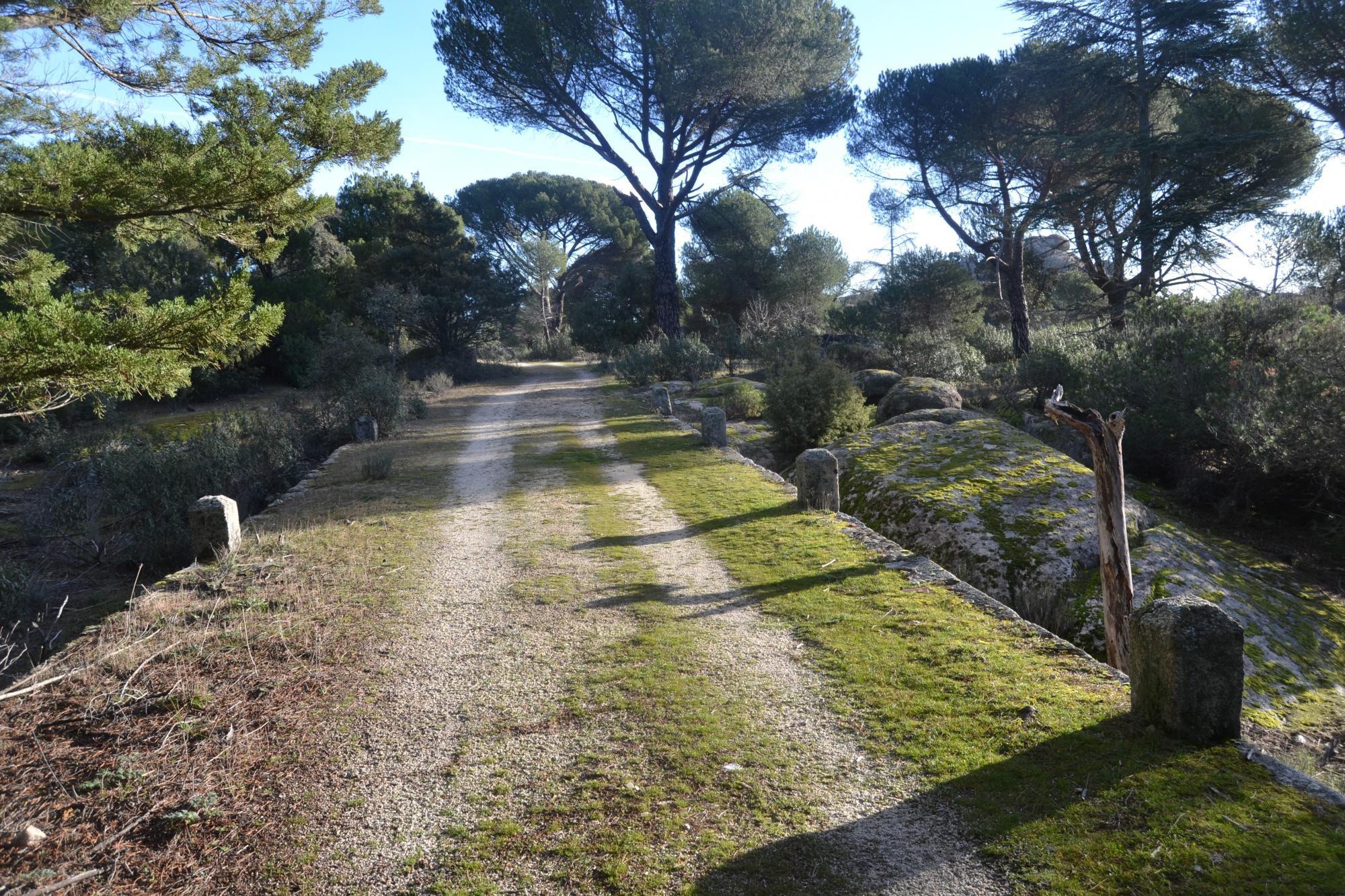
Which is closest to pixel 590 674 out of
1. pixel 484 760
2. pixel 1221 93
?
pixel 484 760

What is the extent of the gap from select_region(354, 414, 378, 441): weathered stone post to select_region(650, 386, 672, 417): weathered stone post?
5.90 m

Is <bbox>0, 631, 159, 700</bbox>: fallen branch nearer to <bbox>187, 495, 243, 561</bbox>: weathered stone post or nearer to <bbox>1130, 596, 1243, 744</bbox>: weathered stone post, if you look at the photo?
<bbox>187, 495, 243, 561</bbox>: weathered stone post

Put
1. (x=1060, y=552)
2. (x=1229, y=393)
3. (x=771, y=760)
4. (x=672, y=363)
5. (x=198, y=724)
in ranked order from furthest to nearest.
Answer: (x=672, y=363) < (x=1229, y=393) < (x=1060, y=552) < (x=198, y=724) < (x=771, y=760)

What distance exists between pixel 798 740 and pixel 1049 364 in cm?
1463

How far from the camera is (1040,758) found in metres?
3.54

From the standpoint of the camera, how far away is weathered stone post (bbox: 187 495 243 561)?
273 inches

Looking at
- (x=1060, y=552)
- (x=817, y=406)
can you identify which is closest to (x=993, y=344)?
(x=817, y=406)

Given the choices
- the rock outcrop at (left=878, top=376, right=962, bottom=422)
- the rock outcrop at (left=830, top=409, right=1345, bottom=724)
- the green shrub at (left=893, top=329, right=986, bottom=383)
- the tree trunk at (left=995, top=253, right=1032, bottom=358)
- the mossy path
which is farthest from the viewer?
the tree trunk at (left=995, top=253, right=1032, bottom=358)

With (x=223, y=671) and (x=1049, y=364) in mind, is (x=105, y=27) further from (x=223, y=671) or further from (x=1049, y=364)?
(x=1049, y=364)

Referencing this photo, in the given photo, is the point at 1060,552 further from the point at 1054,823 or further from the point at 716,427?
the point at 716,427

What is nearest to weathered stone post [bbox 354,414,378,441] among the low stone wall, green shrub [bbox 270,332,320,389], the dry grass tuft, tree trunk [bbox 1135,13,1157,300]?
the dry grass tuft

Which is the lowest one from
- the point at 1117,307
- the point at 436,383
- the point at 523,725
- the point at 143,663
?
the point at 523,725

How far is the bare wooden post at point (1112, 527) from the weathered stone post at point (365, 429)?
12424mm

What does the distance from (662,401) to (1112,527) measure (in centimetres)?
1190
